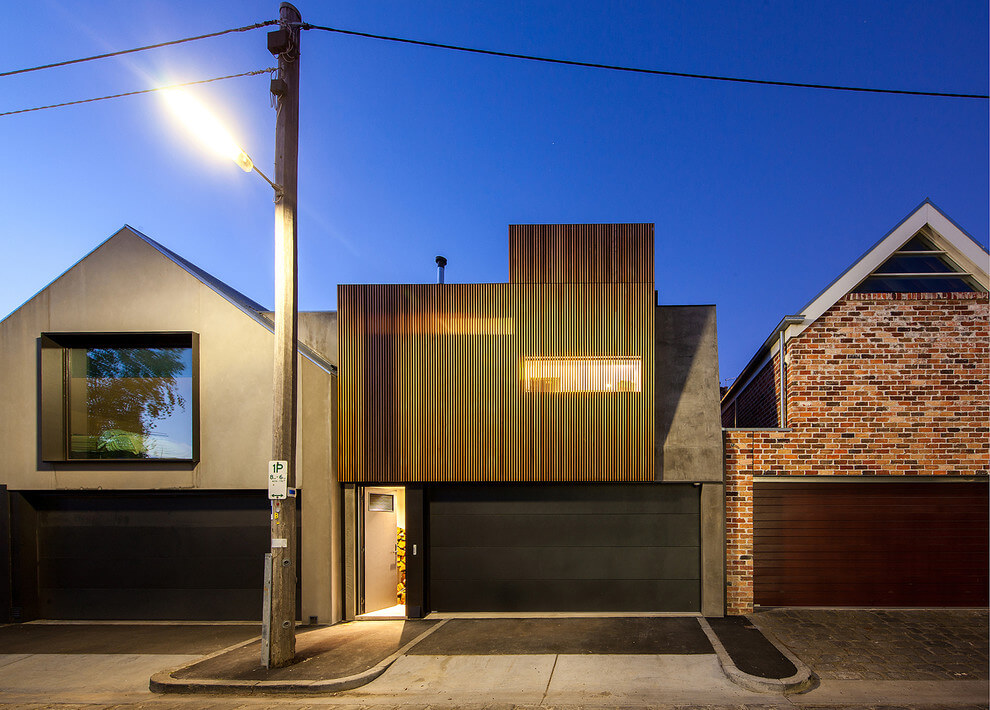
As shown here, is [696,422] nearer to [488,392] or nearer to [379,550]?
[488,392]

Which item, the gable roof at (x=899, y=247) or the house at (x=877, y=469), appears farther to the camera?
the gable roof at (x=899, y=247)

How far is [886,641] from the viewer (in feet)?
25.4

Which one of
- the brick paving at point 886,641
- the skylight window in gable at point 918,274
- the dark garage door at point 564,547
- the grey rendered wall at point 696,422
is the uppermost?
the skylight window in gable at point 918,274

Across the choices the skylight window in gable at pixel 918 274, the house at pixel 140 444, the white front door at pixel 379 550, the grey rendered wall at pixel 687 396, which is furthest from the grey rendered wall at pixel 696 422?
the house at pixel 140 444

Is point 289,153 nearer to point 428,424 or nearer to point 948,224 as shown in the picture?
point 428,424

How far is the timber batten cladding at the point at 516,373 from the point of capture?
9.26 meters

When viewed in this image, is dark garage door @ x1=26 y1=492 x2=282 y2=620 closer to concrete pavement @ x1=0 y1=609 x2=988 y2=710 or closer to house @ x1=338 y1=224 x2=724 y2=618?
concrete pavement @ x1=0 y1=609 x2=988 y2=710

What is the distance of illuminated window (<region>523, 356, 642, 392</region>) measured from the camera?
9.34 meters

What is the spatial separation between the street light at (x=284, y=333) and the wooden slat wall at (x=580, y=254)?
3.67 m

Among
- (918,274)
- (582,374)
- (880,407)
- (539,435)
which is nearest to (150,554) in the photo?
(539,435)

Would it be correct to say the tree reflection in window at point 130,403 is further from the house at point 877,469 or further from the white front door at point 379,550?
the house at point 877,469

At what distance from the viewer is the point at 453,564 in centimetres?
958

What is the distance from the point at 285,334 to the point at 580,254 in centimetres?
498

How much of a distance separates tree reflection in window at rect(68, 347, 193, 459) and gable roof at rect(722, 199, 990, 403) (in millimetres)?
10528
